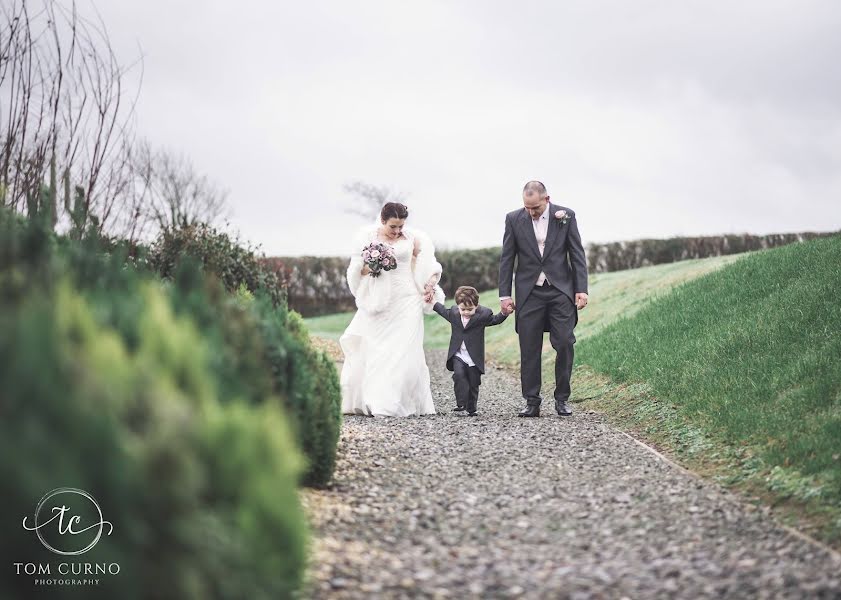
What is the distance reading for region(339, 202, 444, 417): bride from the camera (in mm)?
8930

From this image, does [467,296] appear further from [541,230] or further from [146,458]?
[146,458]

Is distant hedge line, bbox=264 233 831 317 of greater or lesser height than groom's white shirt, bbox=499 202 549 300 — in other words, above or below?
above

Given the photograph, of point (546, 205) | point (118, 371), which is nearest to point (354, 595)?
point (118, 371)

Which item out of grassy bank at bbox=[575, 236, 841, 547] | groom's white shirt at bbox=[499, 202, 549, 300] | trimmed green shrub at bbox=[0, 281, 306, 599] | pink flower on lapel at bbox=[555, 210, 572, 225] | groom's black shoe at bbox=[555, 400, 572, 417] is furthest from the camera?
groom's black shoe at bbox=[555, 400, 572, 417]

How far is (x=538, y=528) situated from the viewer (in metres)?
4.74

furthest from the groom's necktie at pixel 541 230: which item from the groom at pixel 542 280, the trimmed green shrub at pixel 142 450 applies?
the trimmed green shrub at pixel 142 450

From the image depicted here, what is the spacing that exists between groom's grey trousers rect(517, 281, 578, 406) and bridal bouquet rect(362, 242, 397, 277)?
154cm

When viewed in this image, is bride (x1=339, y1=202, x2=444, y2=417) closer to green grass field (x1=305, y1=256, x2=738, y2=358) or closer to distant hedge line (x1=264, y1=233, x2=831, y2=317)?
green grass field (x1=305, y1=256, x2=738, y2=358)

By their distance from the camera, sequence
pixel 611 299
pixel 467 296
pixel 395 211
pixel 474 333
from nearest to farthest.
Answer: pixel 467 296
pixel 474 333
pixel 395 211
pixel 611 299

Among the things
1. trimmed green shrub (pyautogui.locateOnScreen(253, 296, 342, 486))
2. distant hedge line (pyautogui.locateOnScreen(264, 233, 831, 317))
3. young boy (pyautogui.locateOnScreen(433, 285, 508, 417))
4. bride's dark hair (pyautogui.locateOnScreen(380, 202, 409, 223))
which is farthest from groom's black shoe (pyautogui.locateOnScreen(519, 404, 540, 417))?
distant hedge line (pyautogui.locateOnScreen(264, 233, 831, 317))

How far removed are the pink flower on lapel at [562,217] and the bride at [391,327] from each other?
1501 mm

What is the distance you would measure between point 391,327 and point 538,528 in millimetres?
4676

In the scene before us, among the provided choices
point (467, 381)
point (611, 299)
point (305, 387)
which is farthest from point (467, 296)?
point (611, 299)

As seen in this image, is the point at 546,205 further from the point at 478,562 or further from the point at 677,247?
the point at 677,247
